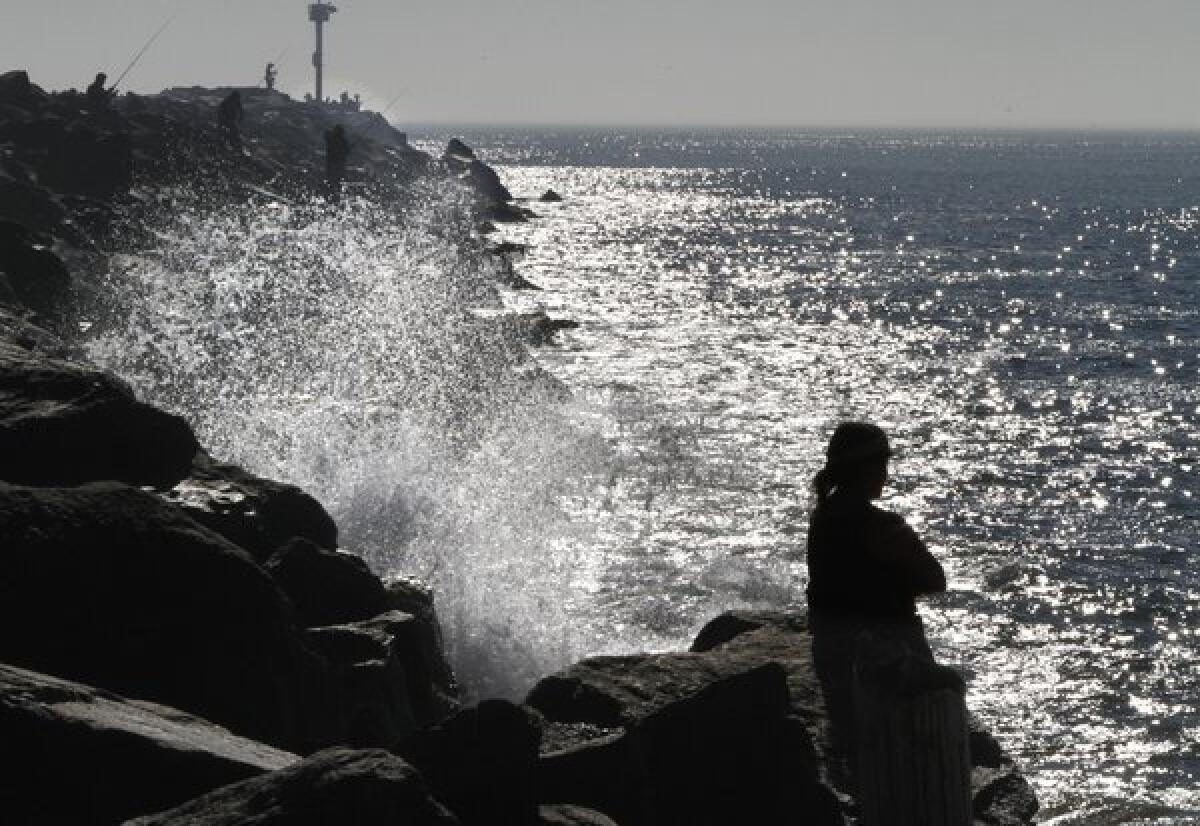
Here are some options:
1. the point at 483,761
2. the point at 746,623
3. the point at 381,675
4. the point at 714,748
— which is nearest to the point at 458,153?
the point at 746,623

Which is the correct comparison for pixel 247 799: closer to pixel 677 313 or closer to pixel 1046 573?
pixel 1046 573

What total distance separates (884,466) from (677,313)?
159ft

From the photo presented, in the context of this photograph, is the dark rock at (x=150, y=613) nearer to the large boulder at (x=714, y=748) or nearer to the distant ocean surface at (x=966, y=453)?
the large boulder at (x=714, y=748)

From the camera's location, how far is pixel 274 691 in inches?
394

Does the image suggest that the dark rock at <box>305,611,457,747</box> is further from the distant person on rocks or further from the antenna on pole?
the antenna on pole

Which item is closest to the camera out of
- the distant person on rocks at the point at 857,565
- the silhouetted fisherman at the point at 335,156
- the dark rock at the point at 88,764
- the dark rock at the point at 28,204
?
the distant person on rocks at the point at 857,565

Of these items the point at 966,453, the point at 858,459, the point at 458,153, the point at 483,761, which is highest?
the point at 458,153

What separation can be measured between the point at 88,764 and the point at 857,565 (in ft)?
13.0

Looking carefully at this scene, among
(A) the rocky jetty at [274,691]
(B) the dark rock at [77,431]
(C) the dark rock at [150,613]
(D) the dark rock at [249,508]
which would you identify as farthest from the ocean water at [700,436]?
(C) the dark rock at [150,613]

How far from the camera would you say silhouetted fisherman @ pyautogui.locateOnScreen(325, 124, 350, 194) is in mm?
69250

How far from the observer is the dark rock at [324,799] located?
6.35 m

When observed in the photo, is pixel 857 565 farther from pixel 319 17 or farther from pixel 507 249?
pixel 319 17

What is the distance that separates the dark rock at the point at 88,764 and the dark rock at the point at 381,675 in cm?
311

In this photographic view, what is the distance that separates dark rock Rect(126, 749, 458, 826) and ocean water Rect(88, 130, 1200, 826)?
8.95 metres
